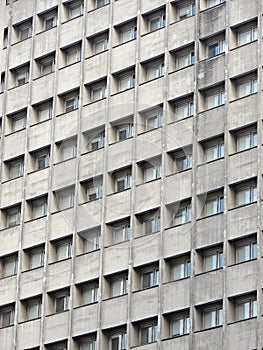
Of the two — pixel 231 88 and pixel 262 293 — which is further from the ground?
pixel 231 88

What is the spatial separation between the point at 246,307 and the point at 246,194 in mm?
5846

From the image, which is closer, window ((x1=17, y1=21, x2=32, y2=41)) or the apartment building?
the apartment building

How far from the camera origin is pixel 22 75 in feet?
276

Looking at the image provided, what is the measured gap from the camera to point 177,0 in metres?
77.0

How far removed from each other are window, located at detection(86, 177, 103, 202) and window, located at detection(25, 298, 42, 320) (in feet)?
20.1

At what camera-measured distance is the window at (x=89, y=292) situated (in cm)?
7438

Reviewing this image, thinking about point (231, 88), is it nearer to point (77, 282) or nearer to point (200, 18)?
Result: point (200, 18)

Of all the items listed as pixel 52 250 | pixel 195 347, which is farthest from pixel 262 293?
pixel 52 250

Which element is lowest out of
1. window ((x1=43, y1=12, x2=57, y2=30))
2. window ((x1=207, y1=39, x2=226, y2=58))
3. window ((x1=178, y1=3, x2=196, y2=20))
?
window ((x1=207, y1=39, x2=226, y2=58))

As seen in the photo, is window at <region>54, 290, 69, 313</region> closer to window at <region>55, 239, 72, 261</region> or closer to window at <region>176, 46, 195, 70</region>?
window at <region>55, 239, 72, 261</region>

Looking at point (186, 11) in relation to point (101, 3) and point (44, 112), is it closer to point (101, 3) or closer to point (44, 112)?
point (101, 3)

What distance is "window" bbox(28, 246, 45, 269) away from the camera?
78.0 m

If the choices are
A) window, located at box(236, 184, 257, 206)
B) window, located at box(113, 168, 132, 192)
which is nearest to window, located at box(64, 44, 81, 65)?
window, located at box(113, 168, 132, 192)

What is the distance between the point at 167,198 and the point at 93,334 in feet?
25.8
